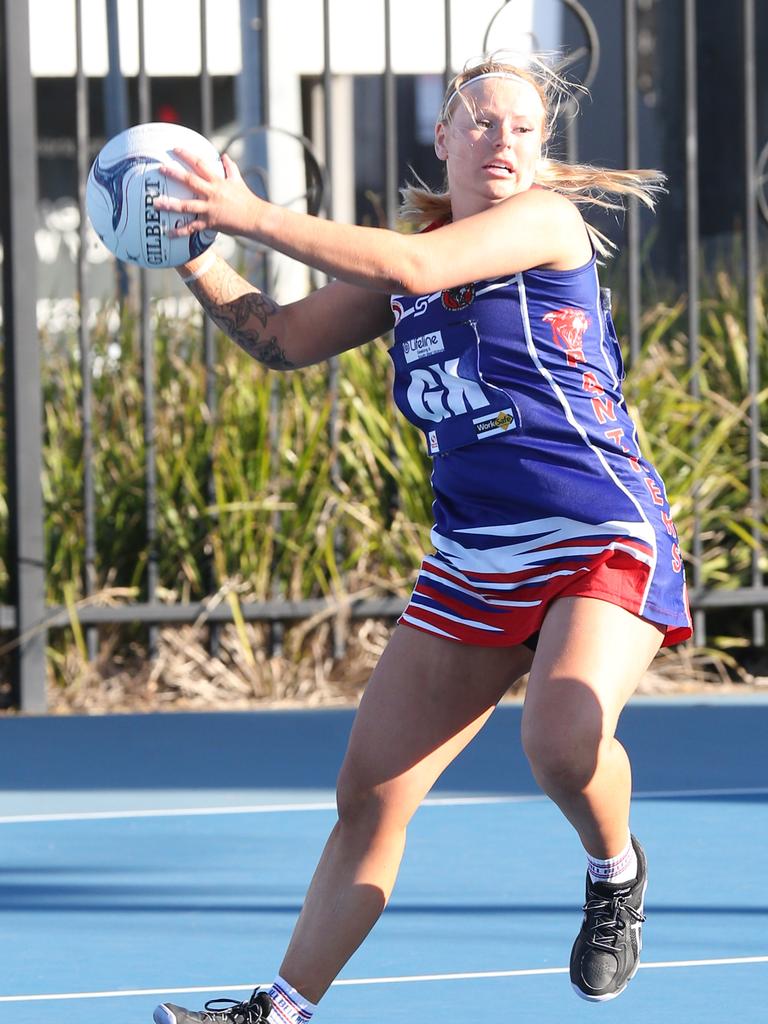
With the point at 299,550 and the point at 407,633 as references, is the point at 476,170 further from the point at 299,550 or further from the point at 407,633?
the point at 299,550

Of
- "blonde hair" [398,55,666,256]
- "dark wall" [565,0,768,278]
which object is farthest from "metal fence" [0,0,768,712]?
"blonde hair" [398,55,666,256]

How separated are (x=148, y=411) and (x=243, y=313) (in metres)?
3.54

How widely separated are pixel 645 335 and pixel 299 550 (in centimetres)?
193

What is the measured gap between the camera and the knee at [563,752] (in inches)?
135

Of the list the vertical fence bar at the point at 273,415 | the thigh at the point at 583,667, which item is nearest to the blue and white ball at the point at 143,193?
the thigh at the point at 583,667

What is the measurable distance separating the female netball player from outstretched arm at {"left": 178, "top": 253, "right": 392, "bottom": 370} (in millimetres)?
231

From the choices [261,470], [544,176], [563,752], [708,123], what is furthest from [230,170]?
[708,123]

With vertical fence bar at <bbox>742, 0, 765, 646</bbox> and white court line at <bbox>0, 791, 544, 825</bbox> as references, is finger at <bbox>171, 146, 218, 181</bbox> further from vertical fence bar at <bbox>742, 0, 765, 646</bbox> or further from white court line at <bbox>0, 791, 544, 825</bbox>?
vertical fence bar at <bbox>742, 0, 765, 646</bbox>

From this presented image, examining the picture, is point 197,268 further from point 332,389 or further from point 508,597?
point 332,389

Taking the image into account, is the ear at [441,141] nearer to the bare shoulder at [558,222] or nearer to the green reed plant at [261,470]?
the bare shoulder at [558,222]

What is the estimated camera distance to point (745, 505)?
26.8ft

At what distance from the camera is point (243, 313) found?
13.0 feet

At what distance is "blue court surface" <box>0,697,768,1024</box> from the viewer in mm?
3934

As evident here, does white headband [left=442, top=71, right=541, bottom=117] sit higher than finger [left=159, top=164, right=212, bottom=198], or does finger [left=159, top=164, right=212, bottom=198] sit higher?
white headband [left=442, top=71, right=541, bottom=117]
